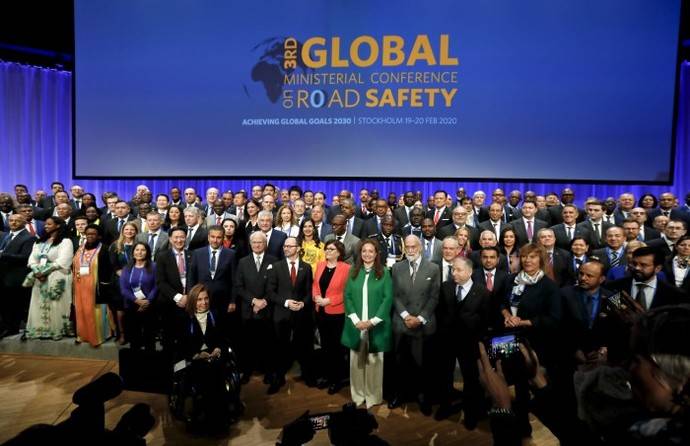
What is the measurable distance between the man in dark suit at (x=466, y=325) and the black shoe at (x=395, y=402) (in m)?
0.34

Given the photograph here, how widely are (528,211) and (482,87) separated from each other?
282 centimetres

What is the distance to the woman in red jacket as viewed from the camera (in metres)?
3.95

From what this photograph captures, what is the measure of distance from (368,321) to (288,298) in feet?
2.53

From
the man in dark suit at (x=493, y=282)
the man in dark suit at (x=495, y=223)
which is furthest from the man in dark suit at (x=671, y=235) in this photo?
the man in dark suit at (x=493, y=282)

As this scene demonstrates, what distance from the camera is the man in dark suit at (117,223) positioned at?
548cm

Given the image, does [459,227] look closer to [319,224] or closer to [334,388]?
[319,224]

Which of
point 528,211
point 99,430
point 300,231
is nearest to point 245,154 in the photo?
point 300,231

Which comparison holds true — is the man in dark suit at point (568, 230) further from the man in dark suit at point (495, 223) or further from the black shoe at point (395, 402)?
the black shoe at point (395, 402)

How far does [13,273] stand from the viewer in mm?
4996

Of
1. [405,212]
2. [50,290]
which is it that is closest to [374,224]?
[405,212]

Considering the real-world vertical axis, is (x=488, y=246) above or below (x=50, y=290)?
above

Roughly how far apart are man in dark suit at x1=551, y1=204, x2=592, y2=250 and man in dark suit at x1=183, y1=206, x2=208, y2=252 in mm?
3722

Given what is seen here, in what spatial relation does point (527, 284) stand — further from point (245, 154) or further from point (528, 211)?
point (245, 154)

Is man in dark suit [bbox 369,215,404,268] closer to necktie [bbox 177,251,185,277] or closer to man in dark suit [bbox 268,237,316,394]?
man in dark suit [bbox 268,237,316,394]
